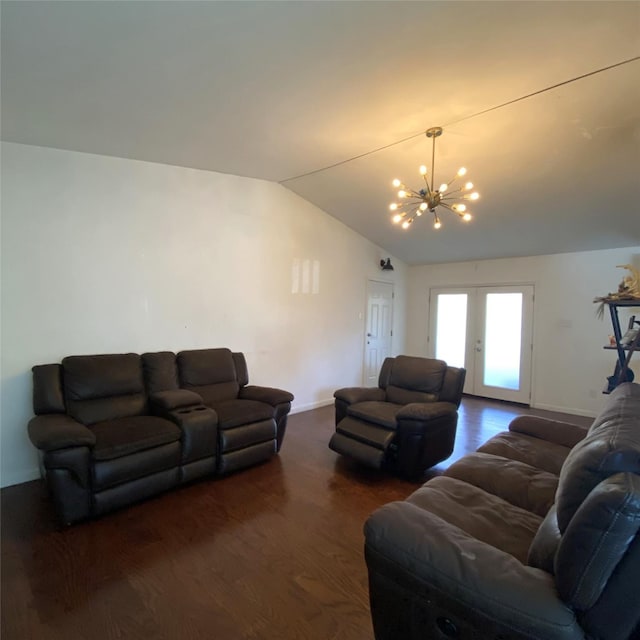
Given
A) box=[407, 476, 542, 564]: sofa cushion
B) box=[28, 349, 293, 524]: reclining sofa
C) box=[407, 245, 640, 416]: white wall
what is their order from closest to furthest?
box=[407, 476, 542, 564]: sofa cushion
box=[28, 349, 293, 524]: reclining sofa
box=[407, 245, 640, 416]: white wall

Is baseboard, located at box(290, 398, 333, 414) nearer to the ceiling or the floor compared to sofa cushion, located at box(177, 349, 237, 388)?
nearer to the floor

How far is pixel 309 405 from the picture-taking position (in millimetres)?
5207

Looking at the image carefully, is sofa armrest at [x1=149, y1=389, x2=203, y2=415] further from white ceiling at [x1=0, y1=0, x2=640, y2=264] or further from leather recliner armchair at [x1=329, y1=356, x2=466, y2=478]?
white ceiling at [x1=0, y1=0, x2=640, y2=264]

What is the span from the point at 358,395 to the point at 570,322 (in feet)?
11.9

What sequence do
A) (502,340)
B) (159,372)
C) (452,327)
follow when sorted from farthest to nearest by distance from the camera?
(452,327) → (502,340) → (159,372)

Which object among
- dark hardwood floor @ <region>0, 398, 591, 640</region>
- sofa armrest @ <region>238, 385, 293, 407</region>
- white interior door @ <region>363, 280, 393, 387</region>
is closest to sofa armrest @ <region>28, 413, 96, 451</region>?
dark hardwood floor @ <region>0, 398, 591, 640</region>

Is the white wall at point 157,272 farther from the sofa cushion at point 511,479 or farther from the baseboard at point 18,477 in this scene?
the sofa cushion at point 511,479

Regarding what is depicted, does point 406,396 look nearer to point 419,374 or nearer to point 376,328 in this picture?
point 419,374

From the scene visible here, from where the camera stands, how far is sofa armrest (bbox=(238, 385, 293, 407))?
3.51 m

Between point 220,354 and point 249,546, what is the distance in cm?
203

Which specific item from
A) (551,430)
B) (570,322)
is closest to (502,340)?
(570,322)

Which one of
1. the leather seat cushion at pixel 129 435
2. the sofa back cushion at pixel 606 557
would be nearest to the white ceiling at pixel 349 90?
the sofa back cushion at pixel 606 557

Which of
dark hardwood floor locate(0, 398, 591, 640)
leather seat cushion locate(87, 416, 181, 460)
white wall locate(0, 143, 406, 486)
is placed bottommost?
dark hardwood floor locate(0, 398, 591, 640)

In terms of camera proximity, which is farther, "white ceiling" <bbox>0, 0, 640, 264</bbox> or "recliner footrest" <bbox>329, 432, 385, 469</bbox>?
"recliner footrest" <bbox>329, 432, 385, 469</bbox>
